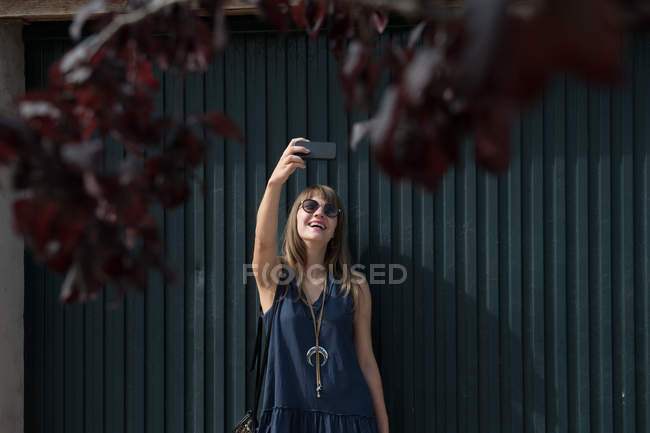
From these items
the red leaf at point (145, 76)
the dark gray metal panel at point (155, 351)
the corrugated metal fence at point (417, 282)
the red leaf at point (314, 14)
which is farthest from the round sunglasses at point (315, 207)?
the red leaf at point (145, 76)

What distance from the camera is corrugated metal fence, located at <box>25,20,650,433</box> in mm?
2852

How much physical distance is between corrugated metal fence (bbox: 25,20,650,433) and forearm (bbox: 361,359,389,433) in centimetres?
26

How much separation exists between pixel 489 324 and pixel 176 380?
1601 mm

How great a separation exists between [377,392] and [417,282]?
59 cm

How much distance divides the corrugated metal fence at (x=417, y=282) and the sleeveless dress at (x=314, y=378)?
0.36 meters

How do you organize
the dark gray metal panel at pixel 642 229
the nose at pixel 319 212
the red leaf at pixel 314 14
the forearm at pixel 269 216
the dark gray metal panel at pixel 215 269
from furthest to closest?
the dark gray metal panel at pixel 215 269 < the dark gray metal panel at pixel 642 229 < the nose at pixel 319 212 < the forearm at pixel 269 216 < the red leaf at pixel 314 14

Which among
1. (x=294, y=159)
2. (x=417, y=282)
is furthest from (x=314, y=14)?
(x=417, y=282)

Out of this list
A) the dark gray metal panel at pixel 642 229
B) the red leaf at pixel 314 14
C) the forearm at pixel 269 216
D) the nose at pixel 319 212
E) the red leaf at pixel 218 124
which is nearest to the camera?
the red leaf at pixel 218 124

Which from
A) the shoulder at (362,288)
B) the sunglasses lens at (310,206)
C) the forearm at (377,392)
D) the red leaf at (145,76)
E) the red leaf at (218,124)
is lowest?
the forearm at (377,392)

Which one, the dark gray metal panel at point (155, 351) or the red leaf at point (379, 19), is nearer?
the red leaf at point (379, 19)

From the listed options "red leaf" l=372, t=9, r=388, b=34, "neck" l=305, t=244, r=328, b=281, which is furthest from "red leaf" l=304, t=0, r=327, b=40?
"neck" l=305, t=244, r=328, b=281

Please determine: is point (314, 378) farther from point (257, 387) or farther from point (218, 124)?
point (218, 124)

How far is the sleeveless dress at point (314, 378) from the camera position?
2.53m

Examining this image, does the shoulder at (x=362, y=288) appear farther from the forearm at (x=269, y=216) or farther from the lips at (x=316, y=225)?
the forearm at (x=269, y=216)
